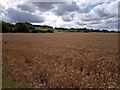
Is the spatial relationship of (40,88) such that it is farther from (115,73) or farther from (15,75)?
(115,73)

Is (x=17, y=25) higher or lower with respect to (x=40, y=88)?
higher

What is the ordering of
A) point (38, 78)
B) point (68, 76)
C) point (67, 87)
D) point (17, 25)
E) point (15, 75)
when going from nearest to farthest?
1. point (67, 87)
2. point (68, 76)
3. point (38, 78)
4. point (15, 75)
5. point (17, 25)

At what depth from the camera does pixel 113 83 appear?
8.05 m

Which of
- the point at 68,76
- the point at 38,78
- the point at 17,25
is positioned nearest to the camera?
the point at 68,76

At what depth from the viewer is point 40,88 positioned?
7.93m

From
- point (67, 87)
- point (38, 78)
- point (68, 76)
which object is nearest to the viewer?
point (67, 87)

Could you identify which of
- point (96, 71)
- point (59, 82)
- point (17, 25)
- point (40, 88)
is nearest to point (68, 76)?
point (59, 82)

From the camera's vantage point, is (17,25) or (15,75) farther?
(17,25)

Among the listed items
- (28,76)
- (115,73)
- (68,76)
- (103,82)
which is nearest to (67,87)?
(68,76)

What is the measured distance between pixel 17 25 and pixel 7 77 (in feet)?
329

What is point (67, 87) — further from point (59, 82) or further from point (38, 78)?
point (38, 78)

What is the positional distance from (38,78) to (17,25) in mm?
100933

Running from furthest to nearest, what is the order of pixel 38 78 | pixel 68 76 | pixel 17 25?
pixel 17 25
pixel 38 78
pixel 68 76

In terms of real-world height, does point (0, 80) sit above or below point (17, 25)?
below
